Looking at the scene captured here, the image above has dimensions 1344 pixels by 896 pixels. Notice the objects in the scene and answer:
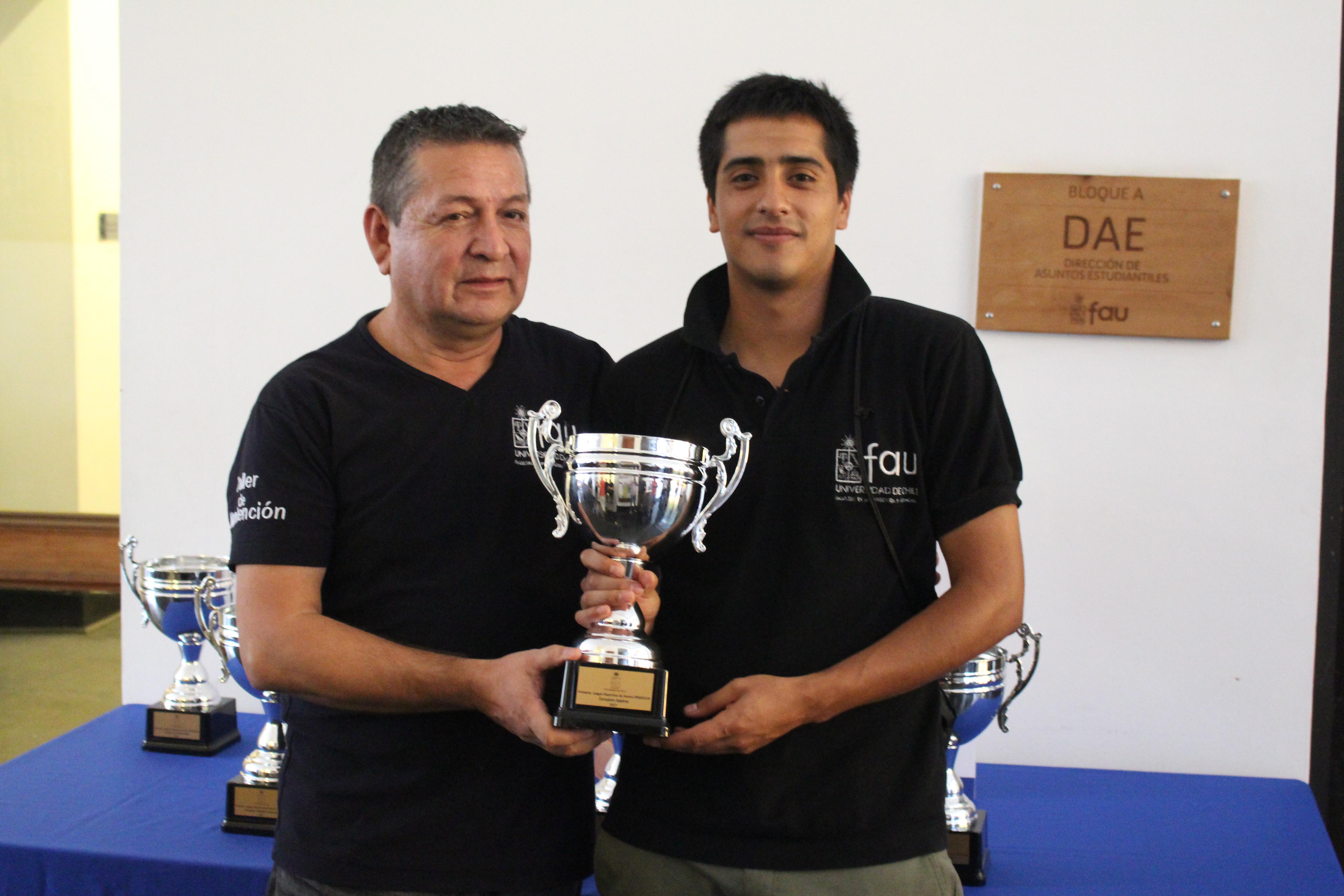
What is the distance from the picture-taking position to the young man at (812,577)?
53.7 inches

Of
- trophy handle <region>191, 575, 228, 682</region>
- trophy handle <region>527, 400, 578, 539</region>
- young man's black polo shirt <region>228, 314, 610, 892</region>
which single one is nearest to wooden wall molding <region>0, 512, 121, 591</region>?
trophy handle <region>191, 575, 228, 682</region>

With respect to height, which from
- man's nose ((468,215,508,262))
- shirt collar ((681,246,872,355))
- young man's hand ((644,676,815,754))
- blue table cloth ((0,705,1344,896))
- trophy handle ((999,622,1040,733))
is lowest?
blue table cloth ((0,705,1344,896))

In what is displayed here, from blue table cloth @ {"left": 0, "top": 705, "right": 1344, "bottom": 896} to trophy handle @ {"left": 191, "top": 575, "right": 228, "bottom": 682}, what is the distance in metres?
0.29

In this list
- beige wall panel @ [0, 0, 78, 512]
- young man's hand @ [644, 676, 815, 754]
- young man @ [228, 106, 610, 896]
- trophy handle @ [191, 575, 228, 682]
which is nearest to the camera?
young man's hand @ [644, 676, 815, 754]

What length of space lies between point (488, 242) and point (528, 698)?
63cm

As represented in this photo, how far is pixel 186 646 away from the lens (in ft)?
8.53

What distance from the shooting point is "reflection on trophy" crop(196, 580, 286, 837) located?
2.04 meters

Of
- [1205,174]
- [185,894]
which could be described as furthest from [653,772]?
[1205,174]

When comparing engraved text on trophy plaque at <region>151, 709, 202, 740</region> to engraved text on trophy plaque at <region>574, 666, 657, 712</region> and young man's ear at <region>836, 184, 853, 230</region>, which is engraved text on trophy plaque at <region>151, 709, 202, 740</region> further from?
young man's ear at <region>836, 184, 853, 230</region>

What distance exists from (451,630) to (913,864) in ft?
2.29

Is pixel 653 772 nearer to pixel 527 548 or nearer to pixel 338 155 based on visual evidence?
pixel 527 548

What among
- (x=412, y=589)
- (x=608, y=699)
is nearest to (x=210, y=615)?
(x=412, y=589)

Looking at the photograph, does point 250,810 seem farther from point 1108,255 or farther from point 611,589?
point 1108,255

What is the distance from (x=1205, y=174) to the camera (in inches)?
103
